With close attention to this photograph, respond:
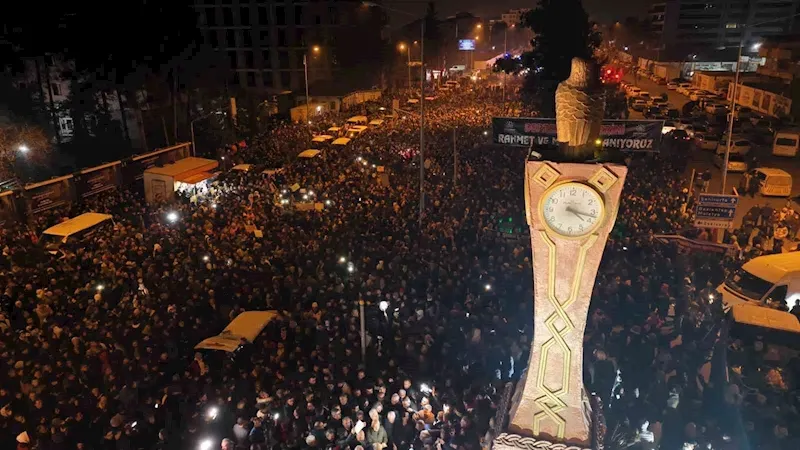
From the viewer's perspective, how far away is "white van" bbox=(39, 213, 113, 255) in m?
14.3

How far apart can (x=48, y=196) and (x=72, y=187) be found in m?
1.05

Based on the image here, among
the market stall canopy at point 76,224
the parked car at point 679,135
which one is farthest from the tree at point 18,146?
the parked car at point 679,135

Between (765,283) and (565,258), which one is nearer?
(565,258)

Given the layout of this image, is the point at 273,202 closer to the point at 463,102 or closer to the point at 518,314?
the point at 518,314

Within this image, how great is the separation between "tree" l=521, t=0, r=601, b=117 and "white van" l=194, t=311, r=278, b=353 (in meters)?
25.6

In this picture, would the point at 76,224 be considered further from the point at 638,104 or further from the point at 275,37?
the point at 275,37

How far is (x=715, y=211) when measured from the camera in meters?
13.5

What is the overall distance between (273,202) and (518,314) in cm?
898

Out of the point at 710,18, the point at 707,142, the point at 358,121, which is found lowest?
the point at 707,142

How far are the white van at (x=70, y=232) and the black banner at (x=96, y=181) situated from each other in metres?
4.79

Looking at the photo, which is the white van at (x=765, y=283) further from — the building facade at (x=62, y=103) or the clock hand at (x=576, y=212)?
the building facade at (x=62, y=103)

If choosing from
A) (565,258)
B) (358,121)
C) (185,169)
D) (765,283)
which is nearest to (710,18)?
(358,121)

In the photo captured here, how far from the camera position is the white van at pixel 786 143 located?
89.6 feet

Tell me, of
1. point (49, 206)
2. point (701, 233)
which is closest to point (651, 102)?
point (701, 233)
